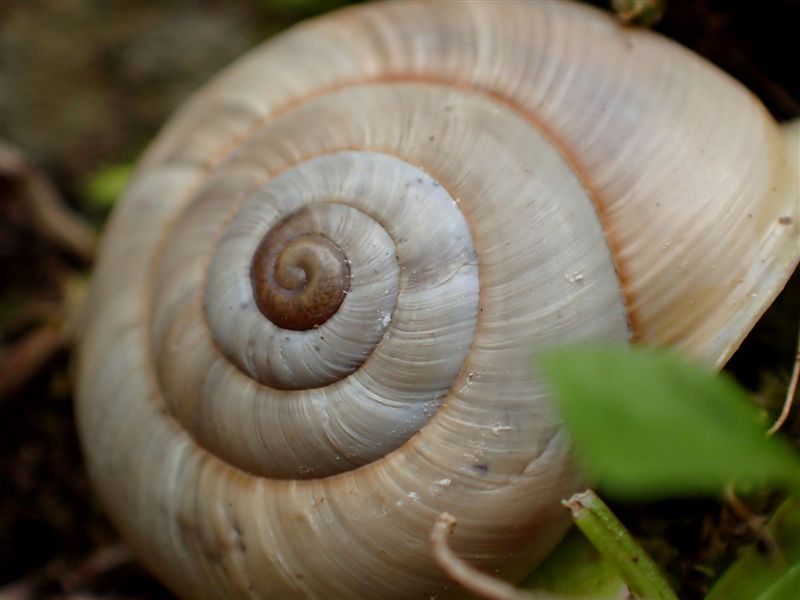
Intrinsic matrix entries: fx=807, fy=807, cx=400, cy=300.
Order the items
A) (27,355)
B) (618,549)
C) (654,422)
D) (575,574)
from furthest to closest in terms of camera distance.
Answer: (27,355) → (575,574) → (618,549) → (654,422)

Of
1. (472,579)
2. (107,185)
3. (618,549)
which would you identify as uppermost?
(107,185)

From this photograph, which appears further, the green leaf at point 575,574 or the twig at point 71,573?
the twig at point 71,573

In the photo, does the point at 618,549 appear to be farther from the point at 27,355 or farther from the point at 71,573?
the point at 27,355

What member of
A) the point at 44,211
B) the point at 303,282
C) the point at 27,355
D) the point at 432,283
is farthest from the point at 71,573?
the point at 432,283

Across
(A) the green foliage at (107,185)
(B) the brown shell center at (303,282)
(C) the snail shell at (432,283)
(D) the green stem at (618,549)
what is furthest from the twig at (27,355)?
(D) the green stem at (618,549)

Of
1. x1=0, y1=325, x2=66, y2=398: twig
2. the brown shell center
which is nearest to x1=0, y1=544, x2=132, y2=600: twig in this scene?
x1=0, y1=325, x2=66, y2=398: twig

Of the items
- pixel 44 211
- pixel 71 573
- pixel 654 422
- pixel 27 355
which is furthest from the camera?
pixel 44 211

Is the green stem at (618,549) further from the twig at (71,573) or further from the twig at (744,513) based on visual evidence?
the twig at (71,573)
